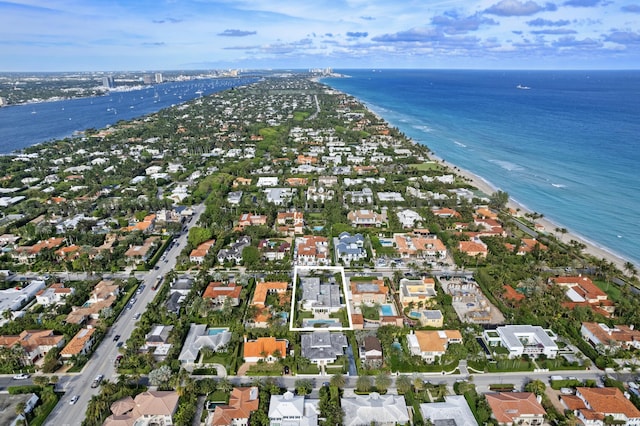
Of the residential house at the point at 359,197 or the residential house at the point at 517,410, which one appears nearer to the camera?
the residential house at the point at 517,410

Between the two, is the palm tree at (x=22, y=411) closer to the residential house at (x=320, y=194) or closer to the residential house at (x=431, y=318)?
the residential house at (x=431, y=318)

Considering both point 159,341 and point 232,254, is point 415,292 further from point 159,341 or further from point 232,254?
point 159,341

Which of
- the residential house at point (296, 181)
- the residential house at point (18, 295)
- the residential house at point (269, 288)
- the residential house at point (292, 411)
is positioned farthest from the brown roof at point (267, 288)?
the residential house at point (296, 181)

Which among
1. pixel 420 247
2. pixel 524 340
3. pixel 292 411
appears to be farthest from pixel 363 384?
pixel 420 247

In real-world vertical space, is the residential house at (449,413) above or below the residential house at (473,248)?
below

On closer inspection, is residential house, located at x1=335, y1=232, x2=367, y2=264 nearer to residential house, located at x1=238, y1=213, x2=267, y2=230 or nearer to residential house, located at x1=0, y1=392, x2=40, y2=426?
residential house, located at x1=238, y1=213, x2=267, y2=230

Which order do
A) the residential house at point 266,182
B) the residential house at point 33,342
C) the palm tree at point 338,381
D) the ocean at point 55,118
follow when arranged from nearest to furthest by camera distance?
1. the palm tree at point 338,381
2. the residential house at point 33,342
3. the residential house at point 266,182
4. the ocean at point 55,118

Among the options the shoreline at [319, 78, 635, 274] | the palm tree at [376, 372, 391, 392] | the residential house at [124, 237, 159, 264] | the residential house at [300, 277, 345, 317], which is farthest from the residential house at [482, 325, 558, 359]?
the residential house at [124, 237, 159, 264]
